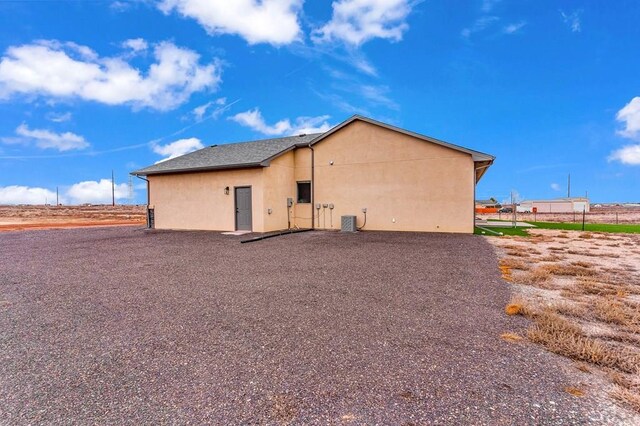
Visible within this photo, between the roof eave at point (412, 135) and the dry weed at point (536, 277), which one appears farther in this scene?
the roof eave at point (412, 135)

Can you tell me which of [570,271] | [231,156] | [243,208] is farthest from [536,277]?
[231,156]

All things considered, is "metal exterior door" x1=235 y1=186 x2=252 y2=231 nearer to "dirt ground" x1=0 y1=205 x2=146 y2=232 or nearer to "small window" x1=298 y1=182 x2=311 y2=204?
"small window" x1=298 y1=182 x2=311 y2=204

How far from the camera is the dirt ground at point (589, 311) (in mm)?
2520

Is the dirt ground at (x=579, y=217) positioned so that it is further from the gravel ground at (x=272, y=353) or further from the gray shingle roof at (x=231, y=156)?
the gravel ground at (x=272, y=353)

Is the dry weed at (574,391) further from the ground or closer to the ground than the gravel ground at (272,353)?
closer to the ground

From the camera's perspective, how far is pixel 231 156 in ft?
51.9

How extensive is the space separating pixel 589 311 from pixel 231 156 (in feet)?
49.2

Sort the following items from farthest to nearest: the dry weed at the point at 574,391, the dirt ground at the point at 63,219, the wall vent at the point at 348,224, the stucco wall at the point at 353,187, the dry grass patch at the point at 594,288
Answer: the dirt ground at the point at 63,219 < the wall vent at the point at 348,224 < the stucco wall at the point at 353,187 < the dry grass patch at the point at 594,288 < the dry weed at the point at 574,391

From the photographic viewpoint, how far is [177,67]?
1600 cm

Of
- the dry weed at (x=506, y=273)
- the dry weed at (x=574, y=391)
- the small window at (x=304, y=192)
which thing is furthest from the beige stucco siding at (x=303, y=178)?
the dry weed at (x=574, y=391)

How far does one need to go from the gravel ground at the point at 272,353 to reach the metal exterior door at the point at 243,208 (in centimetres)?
825

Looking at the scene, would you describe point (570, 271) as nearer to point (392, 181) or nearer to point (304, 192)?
point (392, 181)

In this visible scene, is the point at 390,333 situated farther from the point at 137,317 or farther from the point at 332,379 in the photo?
the point at 137,317

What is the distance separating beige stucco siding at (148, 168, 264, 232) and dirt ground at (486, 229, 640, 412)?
10305 millimetres
